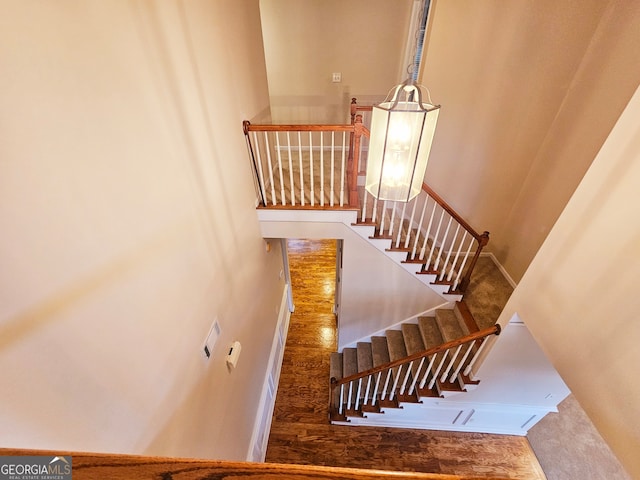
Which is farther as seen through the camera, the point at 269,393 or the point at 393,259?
the point at 269,393

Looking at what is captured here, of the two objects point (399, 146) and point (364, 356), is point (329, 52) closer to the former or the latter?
point (399, 146)

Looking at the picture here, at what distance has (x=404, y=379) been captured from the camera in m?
2.71

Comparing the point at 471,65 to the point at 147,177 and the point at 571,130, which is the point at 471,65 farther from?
the point at 147,177

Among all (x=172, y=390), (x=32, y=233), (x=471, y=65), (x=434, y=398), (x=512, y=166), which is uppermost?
(x=471, y=65)

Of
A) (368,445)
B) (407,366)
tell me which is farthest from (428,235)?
(368,445)

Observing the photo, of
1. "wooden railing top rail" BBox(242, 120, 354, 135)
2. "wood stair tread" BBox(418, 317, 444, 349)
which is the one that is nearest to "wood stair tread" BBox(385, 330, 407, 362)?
"wood stair tread" BBox(418, 317, 444, 349)

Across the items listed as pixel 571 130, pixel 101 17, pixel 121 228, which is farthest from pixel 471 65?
pixel 121 228

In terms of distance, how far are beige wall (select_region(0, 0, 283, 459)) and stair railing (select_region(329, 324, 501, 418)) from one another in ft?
4.76

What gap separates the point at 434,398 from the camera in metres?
2.54

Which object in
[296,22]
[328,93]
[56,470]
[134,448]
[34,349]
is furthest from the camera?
[328,93]

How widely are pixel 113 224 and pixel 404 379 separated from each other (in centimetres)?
285

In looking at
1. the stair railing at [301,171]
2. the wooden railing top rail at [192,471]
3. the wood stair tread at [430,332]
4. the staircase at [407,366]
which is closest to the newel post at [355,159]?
the stair railing at [301,171]

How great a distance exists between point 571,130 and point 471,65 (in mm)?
1079

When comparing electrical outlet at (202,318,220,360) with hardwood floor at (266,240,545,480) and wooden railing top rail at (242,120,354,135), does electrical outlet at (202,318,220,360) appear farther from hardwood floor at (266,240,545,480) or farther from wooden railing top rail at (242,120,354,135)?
hardwood floor at (266,240,545,480)
